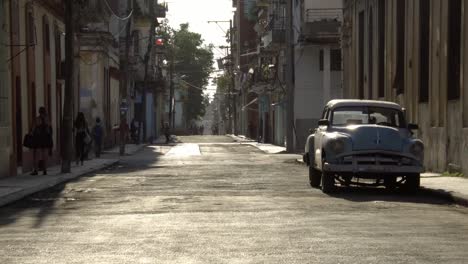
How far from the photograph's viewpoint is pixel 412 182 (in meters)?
17.3

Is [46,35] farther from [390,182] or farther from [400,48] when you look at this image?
[390,182]

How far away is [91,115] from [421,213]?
35137 mm

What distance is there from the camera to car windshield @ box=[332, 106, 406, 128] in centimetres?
1831

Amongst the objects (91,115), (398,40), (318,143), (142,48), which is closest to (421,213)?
(318,143)

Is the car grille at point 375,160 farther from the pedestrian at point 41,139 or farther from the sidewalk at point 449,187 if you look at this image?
the pedestrian at point 41,139

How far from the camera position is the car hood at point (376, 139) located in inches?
667

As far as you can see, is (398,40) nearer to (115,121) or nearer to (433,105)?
(433,105)

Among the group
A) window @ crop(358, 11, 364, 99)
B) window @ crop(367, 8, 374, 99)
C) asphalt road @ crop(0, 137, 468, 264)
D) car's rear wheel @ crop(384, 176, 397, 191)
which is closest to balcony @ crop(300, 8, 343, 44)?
window @ crop(358, 11, 364, 99)

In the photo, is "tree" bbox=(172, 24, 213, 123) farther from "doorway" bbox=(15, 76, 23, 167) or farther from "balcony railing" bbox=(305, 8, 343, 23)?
"doorway" bbox=(15, 76, 23, 167)

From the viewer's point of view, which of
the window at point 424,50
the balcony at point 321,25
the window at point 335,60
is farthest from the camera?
the window at point 335,60

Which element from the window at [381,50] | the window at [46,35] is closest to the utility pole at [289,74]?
the window at [381,50]

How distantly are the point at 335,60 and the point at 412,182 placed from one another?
33599 mm

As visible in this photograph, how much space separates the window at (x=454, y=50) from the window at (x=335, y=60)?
26321 mm

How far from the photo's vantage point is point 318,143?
18469 millimetres
